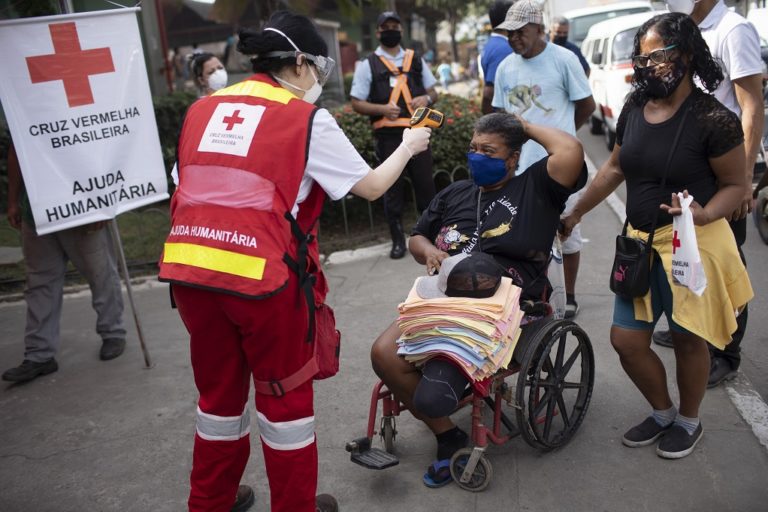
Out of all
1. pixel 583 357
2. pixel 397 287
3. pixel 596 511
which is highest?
pixel 583 357

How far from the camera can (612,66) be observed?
33.3 feet

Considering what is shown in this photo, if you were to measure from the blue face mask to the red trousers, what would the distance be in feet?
3.55

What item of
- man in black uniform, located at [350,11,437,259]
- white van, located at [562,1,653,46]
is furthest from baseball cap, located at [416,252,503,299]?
white van, located at [562,1,653,46]

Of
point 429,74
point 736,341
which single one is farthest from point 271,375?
point 429,74

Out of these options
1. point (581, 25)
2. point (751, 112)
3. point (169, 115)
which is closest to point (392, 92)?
point (751, 112)

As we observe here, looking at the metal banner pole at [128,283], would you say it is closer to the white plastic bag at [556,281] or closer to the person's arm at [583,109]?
the white plastic bag at [556,281]

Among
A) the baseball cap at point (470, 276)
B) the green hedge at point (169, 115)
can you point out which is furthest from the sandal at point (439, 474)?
the green hedge at point (169, 115)

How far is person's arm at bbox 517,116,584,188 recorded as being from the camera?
2938mm

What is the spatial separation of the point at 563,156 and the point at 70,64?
2.66 metres

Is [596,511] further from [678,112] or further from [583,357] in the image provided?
[678,112]

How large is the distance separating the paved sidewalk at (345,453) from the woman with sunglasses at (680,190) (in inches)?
9.3

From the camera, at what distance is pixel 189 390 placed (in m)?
4.07

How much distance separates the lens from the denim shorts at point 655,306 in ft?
9.58

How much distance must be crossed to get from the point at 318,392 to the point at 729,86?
2.60 m
